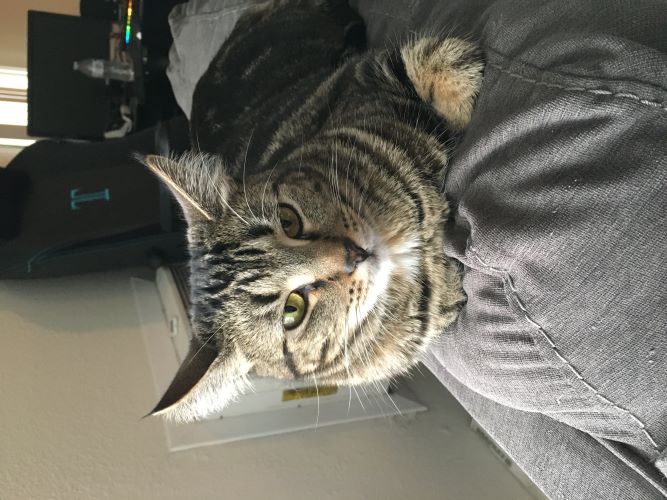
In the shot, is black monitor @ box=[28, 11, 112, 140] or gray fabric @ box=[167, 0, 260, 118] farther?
black monitor @ box=[28, 11, 112, 140]

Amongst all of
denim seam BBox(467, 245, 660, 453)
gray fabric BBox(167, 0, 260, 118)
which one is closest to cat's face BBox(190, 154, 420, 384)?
denim seam BBox(467, 245, 660, 453)

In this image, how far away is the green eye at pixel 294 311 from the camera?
41.5 inches

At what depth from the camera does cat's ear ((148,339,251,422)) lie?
1052 millimetres

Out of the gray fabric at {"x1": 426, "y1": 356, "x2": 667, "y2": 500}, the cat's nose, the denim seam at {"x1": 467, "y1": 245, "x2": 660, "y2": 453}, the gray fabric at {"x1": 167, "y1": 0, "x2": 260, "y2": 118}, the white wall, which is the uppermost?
the gray fabric at {"x1": 167, "y1": 0, "x2": 260, "y2": 118}

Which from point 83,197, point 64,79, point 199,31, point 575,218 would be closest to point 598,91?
point 575,218

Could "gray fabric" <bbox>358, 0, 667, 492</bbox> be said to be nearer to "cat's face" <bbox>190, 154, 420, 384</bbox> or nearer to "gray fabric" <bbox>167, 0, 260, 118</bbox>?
"cat's face" <bbox>190, 154, 420, 384</bbox>

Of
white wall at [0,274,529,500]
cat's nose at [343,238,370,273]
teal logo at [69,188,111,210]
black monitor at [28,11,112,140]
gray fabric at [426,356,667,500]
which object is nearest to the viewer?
gray fabric at [426,356,667,500]

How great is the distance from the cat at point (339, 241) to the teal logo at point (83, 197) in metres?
1.02

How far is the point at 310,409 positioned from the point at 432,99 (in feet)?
3.83

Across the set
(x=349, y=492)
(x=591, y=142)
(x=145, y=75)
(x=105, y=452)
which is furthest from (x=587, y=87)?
(x=145, y=75)

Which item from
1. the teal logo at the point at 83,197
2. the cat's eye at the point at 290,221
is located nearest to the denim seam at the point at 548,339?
the cat's eye at the point at 290,221

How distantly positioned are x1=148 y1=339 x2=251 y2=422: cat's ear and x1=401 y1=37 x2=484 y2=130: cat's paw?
0.66 m

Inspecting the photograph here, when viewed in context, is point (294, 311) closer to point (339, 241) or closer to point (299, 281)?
point (299, 281)

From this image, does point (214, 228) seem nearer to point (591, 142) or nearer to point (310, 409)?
point (591, 142)
